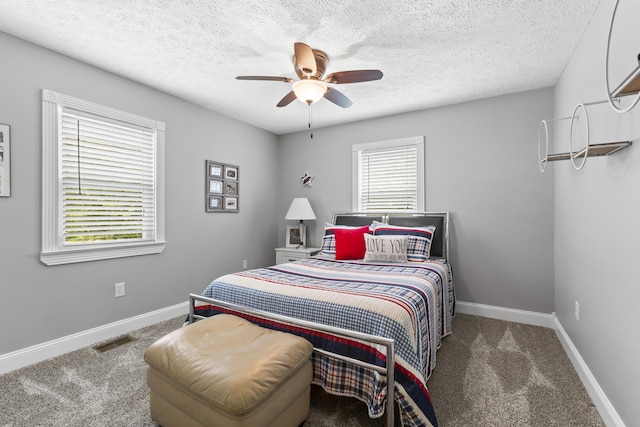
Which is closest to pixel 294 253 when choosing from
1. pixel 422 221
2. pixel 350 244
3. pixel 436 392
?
pixel 350 244

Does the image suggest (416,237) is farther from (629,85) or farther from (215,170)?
(215,170)

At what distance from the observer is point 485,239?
3.54m

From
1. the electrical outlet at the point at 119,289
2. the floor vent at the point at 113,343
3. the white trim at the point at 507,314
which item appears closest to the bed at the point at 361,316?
the white trim at the point at 507,314

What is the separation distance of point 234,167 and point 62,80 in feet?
6.52

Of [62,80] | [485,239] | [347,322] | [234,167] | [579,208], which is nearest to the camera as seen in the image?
[347,322]

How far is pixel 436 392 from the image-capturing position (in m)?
2.07

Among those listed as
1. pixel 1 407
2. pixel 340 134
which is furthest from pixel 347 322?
pixel 340 134

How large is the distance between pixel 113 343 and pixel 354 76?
10.2 feet

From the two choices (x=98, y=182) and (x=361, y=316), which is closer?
(x=361, y=316)

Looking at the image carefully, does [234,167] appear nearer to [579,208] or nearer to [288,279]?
[288,279]

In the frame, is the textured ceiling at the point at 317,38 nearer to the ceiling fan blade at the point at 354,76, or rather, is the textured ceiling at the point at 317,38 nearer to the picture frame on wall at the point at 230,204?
the ceiling fan blade at the point at 354,76

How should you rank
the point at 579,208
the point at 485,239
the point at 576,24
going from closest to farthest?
the point at 576,24
the point at 579,208
the point at 485,239

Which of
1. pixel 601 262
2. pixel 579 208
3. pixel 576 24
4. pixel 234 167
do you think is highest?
pixel 576 24

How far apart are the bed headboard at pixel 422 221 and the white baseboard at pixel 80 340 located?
8.06ft
